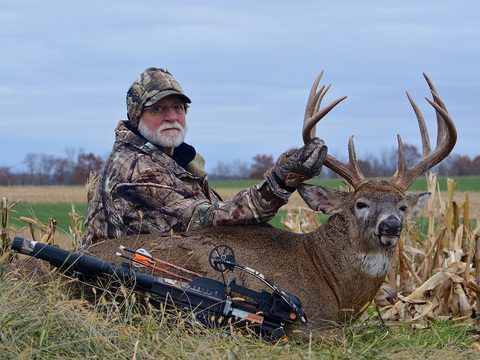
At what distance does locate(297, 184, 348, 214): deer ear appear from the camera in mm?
5434

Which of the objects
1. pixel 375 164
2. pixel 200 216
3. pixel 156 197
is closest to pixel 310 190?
pixel 200 216

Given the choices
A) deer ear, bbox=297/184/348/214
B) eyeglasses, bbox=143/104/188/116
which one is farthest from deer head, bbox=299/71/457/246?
eyeglasses, bbox=143/104/188/116

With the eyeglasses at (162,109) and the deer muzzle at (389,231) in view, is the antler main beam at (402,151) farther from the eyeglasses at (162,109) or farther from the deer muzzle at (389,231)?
the eyeglasses at (162,109)

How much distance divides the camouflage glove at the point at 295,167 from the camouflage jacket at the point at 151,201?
5.2 inches

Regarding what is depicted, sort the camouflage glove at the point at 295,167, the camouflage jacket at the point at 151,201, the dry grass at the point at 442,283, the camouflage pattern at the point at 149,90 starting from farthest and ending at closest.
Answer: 1. the camouflage pattern at the point at 149,90
2. the dry grass at the point at 442,283
3. the camouflage jacket at the point at 151,201
4. the camouflage glove at the point at 295,167

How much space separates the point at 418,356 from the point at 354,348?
23.9 inches

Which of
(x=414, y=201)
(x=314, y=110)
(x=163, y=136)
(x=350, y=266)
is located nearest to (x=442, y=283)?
(x=414, y=201)

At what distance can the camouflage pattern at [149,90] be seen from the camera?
635 centimetres

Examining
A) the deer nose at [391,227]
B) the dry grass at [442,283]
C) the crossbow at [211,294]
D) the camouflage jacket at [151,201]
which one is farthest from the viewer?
the dry grass at [442,283]

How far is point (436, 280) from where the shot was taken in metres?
6.16

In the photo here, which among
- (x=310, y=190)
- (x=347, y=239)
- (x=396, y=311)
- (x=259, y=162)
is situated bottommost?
(x=259, y=162)

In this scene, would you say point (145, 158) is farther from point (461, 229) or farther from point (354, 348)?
point (461, 229)

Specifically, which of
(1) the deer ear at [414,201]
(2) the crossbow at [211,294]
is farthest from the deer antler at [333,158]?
(2) the crossbow at [211,294]

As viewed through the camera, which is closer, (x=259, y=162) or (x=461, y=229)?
(x=461, y=229)
